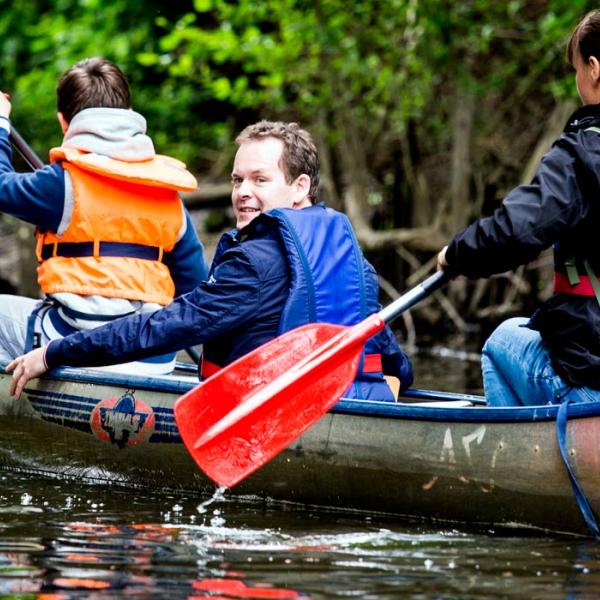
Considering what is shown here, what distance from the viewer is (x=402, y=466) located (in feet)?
12.2

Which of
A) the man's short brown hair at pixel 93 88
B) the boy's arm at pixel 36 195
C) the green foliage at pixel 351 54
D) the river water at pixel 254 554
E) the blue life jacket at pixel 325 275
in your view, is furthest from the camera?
the green foliage at pixel 351 54

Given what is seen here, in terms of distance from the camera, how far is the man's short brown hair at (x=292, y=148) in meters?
3.90

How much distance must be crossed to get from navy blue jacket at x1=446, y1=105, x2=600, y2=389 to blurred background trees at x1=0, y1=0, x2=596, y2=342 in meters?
5.33

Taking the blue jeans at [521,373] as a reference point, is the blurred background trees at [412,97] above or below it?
above

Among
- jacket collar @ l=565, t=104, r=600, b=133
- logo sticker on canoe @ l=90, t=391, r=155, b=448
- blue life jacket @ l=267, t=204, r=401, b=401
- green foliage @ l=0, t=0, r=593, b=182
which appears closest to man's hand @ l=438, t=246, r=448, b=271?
blue life jacket @ l=267, t=204, r=401, b=401

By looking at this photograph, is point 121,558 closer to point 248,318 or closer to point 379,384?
point 248,318

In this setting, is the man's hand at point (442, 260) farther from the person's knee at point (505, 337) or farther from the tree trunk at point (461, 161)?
the tree trunk at point (461, 161)

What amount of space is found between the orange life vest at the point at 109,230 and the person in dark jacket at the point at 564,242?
1297 mm

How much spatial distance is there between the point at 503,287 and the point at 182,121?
4.11 metres

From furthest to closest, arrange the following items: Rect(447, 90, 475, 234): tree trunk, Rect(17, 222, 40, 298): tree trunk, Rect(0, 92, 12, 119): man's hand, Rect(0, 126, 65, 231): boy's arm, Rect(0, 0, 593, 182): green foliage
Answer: Rect(17, 222, 40, 298): tree trunk → Rect(447, 90, 475, 234): tree trunk → Rect(0, 0, 593, 182): green foliage → Rect(0, 92, 12, 119): man's hand → Rect(0, 126, 65, 231): boy's arm

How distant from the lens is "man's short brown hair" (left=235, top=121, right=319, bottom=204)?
12.8 ft

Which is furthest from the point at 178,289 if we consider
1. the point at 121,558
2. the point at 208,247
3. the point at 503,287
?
the point at 208,247

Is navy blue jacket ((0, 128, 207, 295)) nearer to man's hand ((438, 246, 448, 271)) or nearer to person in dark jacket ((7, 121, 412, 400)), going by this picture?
person in dark jacket ((7, 121, 412, 400))

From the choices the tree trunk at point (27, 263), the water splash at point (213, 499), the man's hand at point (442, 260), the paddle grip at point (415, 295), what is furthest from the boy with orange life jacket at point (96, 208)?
the tree trunk at point (27, 263)
